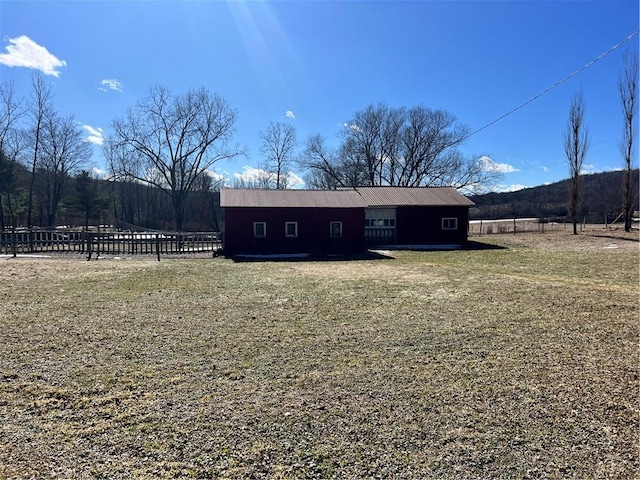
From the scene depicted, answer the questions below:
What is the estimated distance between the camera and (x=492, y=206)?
70312 millimetres

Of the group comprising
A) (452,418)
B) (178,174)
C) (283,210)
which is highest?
(178,174)

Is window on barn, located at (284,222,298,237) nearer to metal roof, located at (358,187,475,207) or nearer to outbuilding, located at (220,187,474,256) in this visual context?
outbuilding, located at (220,187,474,256)

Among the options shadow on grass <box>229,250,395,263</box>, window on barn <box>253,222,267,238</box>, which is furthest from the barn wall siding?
shadow on grass <box>229,250,395,263</box>

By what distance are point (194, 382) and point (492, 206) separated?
2951 inches

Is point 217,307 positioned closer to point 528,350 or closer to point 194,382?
point 194,382

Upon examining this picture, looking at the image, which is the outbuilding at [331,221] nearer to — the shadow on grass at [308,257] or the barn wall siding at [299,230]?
the barn wall siding at [299,230]

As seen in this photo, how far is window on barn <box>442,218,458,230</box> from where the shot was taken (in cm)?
2430

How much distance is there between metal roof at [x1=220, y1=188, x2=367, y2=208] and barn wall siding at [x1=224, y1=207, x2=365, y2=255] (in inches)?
11.5

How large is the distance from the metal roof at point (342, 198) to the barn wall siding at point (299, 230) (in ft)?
1.33

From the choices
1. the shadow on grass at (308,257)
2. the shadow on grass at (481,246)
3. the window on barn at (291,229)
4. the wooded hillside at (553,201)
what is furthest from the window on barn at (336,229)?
the wooded hillside at (553,201)

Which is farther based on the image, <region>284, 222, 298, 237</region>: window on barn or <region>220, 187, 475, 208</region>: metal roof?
<region>220, 187, 475, 208</region>: metal roof

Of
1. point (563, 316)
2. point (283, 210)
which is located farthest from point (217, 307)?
point (283, 210)

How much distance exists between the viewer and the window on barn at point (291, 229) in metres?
20.2

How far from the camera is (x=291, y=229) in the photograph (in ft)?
66.4
